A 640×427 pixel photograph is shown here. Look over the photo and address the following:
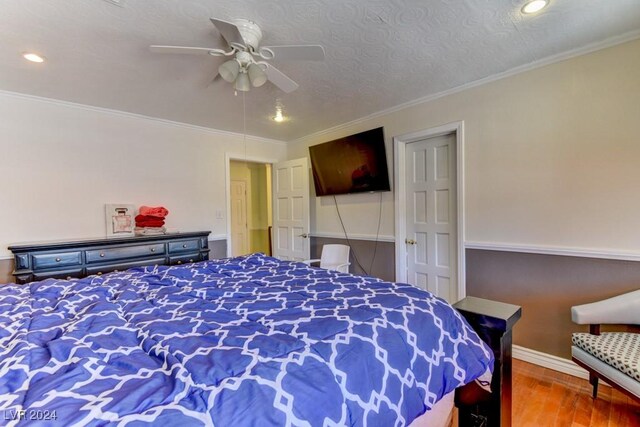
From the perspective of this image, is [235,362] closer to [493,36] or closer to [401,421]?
[401,421]

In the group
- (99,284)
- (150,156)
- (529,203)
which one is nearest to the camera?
(99,284)

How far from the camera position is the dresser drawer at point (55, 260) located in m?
2.49

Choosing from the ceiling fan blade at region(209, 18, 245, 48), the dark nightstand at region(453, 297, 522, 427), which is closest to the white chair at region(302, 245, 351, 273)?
the dark nightstand at region(453, 297, 522, 427)

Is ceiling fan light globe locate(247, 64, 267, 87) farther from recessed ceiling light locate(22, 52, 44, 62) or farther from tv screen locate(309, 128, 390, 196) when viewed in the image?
tv screen locate(309, 128, 390, 196)

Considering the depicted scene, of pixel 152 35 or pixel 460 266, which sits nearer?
pixel 152 35

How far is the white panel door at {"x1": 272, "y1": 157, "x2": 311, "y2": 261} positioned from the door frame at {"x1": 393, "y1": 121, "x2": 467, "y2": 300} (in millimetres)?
1347

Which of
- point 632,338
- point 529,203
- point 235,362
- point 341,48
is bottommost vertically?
point 632,338

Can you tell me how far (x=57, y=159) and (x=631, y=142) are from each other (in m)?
4.77

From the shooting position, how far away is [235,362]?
0.84 metres

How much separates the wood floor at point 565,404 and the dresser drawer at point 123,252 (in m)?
2.98

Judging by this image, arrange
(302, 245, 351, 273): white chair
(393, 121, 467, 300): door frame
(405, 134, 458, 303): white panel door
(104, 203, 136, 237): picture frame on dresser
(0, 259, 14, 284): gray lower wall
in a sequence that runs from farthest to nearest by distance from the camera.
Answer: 1. (302, 245, 351, 273): white chair
2. (104, 203, 136, 237): picture frame on dresser
3. (405, 134, 458, 303): white panel door
4. (393, 121, 467, 300): door frame
5. (0, 259, 14, 284): gray lower wall

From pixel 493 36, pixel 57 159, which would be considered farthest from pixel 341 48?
pixel 57 159

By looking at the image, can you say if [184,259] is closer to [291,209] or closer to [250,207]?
[291,209]

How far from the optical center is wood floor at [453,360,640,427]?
5.80 feet
